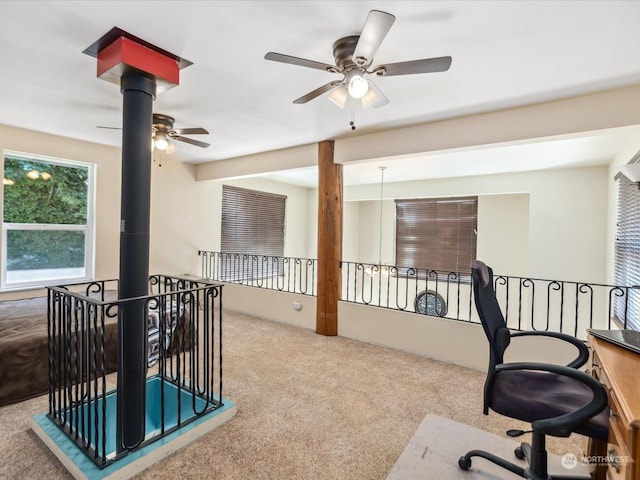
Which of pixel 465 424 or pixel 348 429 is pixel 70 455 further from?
pixel 465 424

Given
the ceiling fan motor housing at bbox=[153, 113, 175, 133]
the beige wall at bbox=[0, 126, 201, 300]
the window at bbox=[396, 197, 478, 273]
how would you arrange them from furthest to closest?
1. the window at bbox=[396, 197, 478, 273]
2. the beige wall at bbox=[0, 126, 201, 300]
3. the ceiling fan motor housing at bbox=[153, 113, 175, 133]

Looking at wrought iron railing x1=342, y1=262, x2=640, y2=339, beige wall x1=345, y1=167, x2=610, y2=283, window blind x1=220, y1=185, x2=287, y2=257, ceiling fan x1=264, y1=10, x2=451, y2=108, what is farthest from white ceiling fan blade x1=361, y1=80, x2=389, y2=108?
window blind x1=220, y1=185, x2=287, y2=257

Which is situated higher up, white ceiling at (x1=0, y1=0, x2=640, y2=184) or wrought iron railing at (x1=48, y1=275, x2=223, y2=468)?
white ceiling at (x1=0, y1=0, x2=640, y2=184)

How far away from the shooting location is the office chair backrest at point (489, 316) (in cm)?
164

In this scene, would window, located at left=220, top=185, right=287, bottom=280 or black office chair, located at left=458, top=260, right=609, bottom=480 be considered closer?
black office chair, located at left=458, top=260, right=609, bottom=480

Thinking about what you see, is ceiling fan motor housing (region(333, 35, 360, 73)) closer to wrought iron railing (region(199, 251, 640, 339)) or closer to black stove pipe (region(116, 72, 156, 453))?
black stove pipe (region(116, 72, 156, 453))

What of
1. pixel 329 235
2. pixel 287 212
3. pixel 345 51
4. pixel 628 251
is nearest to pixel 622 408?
pixel 345 51

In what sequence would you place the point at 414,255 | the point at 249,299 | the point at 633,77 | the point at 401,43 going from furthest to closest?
the point at 414,255
the point at 249,299
the point at 633,77
the point at 401,43

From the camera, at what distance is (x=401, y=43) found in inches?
77.5

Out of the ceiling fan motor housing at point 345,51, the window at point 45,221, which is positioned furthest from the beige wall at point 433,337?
the window at point 45,221

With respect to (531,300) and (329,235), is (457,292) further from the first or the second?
(329,235)

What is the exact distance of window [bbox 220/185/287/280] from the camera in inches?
237

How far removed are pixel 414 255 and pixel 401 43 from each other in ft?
17.8

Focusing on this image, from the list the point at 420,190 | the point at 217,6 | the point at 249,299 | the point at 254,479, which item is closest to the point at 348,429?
the point at 254,479
